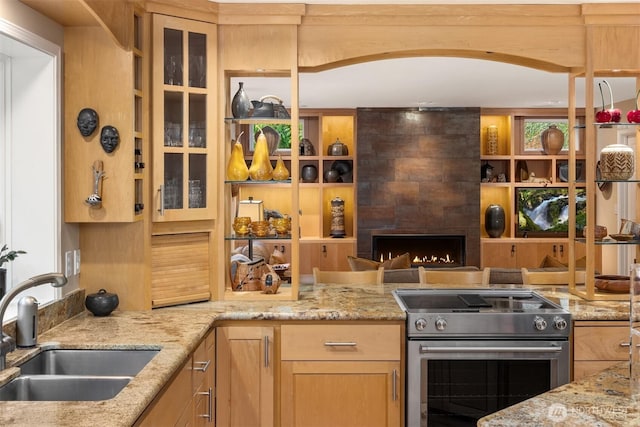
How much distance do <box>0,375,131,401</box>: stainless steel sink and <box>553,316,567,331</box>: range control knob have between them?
2083 mm

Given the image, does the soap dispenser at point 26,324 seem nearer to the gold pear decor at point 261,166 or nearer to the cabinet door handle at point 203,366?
the cabinet door handle at point 203,366

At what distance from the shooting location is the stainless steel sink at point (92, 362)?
261 centimetres

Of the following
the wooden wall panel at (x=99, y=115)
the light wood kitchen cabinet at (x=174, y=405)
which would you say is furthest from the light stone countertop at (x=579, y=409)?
the wooden wall panel at (x=99, y=115)

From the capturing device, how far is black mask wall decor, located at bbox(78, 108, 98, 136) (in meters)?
3.13

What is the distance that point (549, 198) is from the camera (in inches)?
354

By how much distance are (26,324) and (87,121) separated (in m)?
1.02

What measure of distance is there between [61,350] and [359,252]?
616 cm

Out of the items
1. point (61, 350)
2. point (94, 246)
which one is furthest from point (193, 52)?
point (61, 350)

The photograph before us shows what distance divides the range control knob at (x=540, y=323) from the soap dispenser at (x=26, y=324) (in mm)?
2289

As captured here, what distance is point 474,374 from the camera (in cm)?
338

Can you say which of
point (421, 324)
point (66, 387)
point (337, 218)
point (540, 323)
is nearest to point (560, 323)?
point (540, 323)

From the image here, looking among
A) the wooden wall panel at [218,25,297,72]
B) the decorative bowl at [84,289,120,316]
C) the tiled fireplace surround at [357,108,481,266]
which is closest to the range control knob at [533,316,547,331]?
the wooden wall panel at [218,25,297,72]

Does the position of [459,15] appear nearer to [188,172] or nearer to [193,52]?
[193,52]

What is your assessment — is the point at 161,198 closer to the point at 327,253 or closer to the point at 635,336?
the point at 635,336
